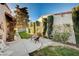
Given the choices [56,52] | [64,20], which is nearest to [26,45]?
[56,52]

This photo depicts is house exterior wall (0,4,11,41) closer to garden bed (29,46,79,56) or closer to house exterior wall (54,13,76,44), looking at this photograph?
garden bed (29,46,79,56)

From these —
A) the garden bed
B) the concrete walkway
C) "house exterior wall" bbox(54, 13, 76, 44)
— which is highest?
"house exterior wall" bbox(54, 13, 76, 44)

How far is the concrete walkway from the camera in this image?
180 centimetres

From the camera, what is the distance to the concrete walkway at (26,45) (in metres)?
1.80

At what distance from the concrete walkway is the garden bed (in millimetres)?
43

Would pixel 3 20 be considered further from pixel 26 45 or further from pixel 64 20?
pixel 64 20

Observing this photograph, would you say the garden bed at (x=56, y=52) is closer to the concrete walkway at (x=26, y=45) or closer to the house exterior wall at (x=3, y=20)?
the concrete walkway at (x=26, y=45)

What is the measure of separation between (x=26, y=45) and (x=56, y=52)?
1.19 ft

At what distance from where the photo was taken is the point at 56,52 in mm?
1805

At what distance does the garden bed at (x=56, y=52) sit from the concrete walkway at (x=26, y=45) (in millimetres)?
43

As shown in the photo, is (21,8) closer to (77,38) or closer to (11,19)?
(11,19)

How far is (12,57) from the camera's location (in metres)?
1.79

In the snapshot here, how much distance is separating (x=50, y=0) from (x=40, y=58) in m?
0.69

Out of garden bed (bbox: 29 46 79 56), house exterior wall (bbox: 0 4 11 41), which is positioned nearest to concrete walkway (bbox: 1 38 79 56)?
garden bed (bbox: 29 46 79 56)
